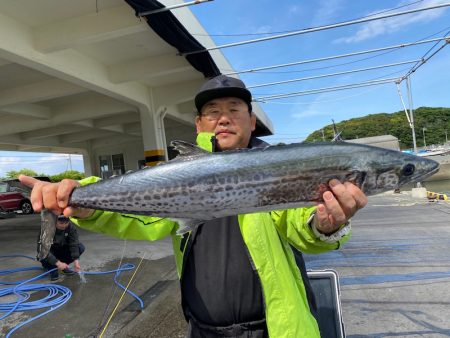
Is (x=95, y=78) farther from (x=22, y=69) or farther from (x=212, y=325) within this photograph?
(x=212, y=325)

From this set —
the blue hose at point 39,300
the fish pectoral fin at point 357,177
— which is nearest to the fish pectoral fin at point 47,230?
the fish pectoral fin at point 357,177

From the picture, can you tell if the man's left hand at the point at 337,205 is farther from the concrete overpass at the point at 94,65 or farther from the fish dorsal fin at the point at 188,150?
the concrete overpass at the point at 94,65

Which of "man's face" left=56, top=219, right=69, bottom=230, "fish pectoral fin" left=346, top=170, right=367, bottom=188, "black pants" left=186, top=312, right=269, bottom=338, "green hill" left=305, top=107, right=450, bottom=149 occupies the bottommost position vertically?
"black pants" left=186, top=312, right=269, bottom=338

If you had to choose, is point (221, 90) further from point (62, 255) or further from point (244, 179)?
point (62, 255)

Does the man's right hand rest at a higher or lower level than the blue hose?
higher

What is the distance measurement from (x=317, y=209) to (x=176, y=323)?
11.4 feet

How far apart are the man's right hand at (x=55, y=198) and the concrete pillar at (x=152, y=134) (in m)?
12.8

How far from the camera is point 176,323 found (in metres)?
4.70

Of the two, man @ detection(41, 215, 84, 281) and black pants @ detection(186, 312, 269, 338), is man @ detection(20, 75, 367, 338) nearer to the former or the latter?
black pants @ detection(186, 312, 269, 338)

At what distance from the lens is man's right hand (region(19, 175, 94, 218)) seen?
6.75ft

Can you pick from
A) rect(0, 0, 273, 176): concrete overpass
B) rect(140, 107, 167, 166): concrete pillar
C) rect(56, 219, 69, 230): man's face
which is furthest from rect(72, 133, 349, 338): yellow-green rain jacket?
rect(140, 107, 167, 166): concrete pillar

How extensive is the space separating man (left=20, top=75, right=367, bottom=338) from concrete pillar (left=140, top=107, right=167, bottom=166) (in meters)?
12.6

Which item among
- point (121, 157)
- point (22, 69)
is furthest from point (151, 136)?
point (121, 157)

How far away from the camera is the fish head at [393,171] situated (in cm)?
204
